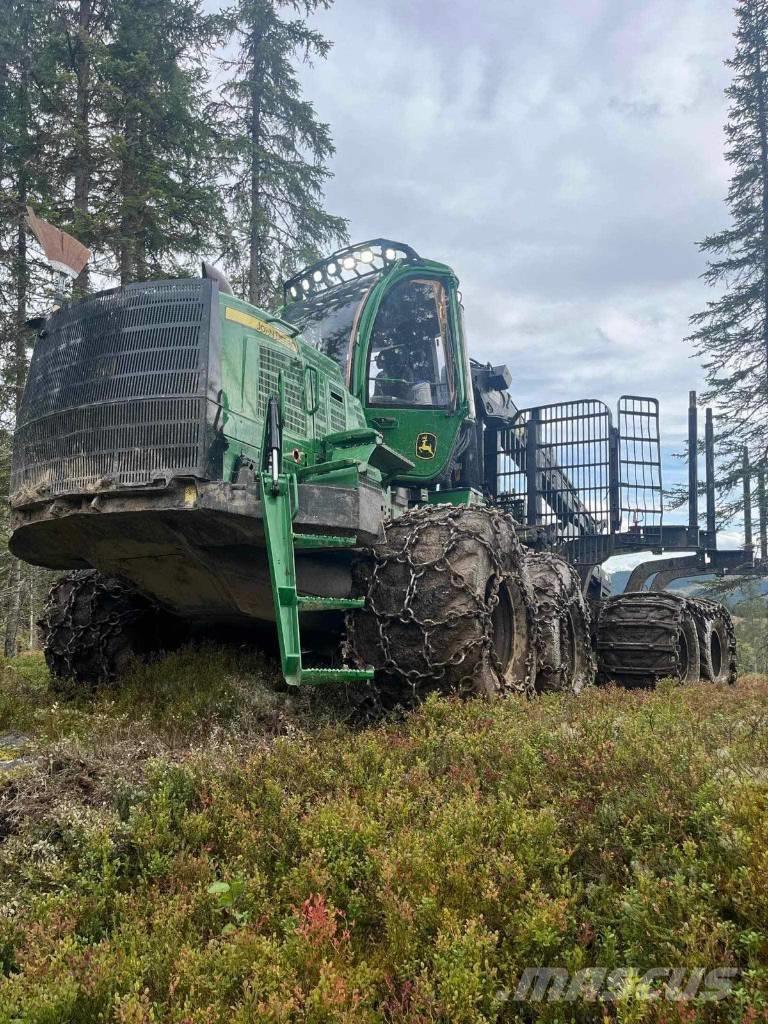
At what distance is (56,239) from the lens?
5.57m

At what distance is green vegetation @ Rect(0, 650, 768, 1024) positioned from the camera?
8.05 ft

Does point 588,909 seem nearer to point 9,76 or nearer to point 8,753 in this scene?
point 8,753

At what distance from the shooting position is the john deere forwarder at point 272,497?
200 inches

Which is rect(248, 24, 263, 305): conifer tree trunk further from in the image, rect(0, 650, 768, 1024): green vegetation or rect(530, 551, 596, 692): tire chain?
rect(0, 650, 768, 1024): green vegetation

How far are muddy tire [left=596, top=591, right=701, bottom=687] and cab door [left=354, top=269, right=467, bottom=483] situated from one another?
3495 mm

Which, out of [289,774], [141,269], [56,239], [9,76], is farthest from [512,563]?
[9,76]

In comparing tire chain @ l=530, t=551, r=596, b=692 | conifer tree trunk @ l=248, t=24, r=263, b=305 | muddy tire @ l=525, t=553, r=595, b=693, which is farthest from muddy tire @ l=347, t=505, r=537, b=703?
conifer tree trunk @ l=248, t=24, r=263, b=305

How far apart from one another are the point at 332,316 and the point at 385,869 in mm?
5623

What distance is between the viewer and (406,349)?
7.59 metres

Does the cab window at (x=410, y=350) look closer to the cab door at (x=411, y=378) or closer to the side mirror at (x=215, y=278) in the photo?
the cab door at (x=411, y=378)

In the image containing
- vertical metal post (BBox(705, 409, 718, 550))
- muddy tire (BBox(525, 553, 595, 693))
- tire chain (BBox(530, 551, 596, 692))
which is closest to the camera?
tire chain (BBox(530, 551, 596, 692))

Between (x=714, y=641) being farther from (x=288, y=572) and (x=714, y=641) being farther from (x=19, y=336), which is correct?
(x=19, y=336)

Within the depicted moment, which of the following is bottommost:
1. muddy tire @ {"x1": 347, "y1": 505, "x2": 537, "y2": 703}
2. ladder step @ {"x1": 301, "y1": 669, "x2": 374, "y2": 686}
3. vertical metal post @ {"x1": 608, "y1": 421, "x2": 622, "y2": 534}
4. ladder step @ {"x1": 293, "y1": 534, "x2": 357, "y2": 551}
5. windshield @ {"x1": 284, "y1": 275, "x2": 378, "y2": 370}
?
ladder step @ {"x1": 301, "y1": 669, "x2": 374, "y2": 686}

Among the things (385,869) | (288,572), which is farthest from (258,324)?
(385,869)
